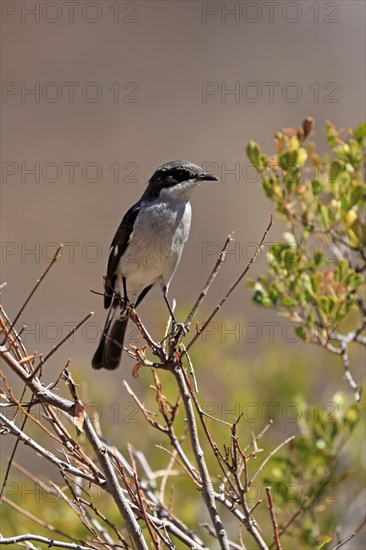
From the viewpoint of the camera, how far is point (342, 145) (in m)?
3.74

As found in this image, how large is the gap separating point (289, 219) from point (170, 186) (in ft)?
3.75

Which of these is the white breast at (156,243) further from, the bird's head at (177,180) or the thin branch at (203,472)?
the thin branch at (203,472)

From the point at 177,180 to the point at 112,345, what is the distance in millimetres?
1060

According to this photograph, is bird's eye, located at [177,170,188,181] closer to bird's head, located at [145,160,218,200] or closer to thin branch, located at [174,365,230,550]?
bird's head, located at [145,160,218,200]

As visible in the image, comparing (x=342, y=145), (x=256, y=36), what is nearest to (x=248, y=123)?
(x=256, y=36)

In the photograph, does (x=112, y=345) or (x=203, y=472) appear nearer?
(x=203, y=472)

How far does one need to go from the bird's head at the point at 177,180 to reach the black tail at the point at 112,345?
2.54 feet

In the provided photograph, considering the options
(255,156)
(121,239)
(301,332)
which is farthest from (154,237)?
(301,332)

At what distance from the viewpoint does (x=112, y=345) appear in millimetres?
4777

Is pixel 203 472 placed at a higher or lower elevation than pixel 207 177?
lower

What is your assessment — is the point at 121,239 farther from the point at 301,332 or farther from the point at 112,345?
the point at 301,332

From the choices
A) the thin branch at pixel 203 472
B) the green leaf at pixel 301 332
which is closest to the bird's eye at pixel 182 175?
the green leaf at pixel 301 332

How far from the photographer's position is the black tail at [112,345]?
15.4ft

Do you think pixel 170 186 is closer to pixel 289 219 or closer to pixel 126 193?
pixel 289 219
